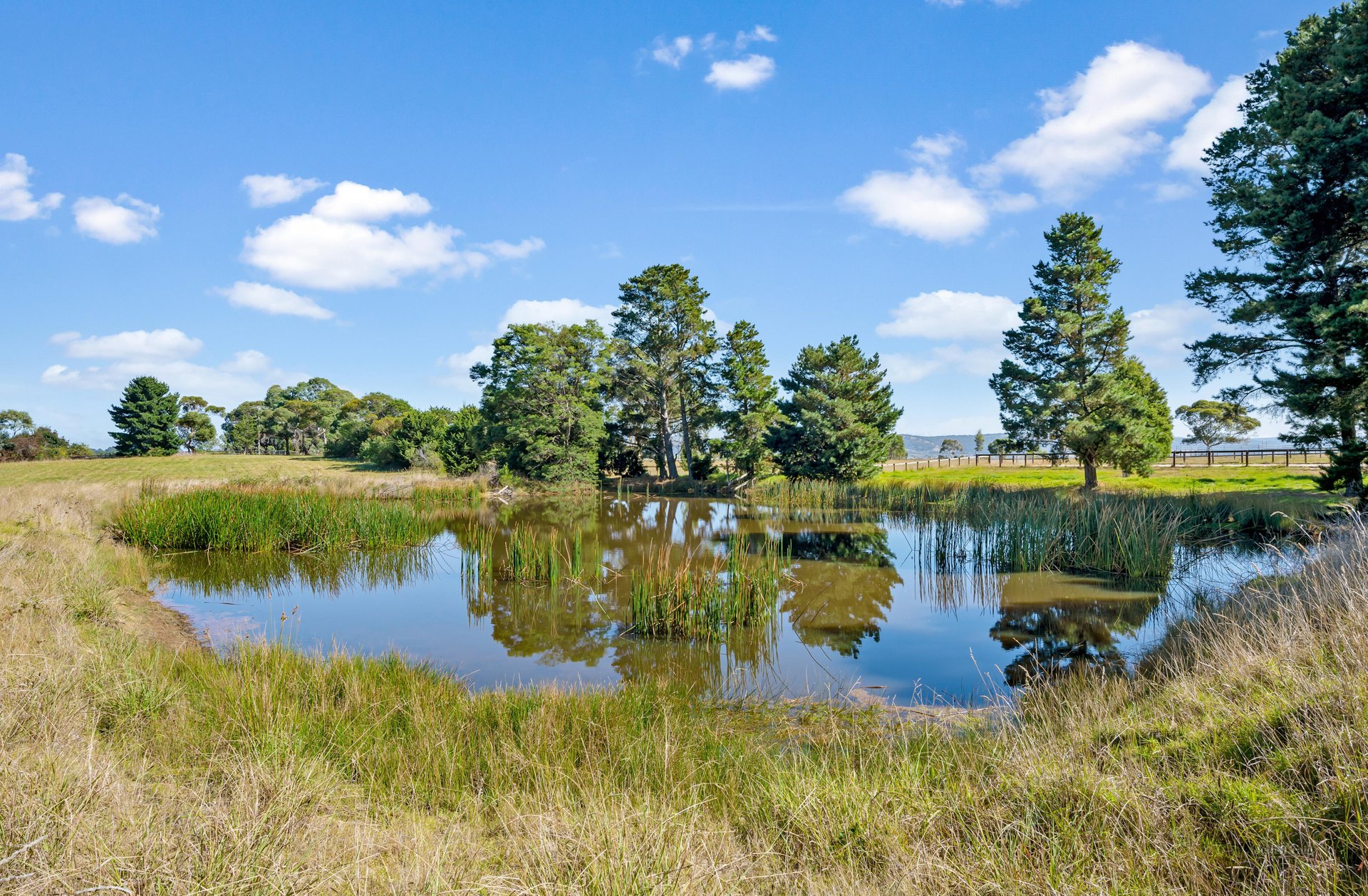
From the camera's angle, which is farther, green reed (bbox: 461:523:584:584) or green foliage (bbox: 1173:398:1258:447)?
green foliage (bbox: 1173:398:1258:447)

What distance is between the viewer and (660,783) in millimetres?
3539

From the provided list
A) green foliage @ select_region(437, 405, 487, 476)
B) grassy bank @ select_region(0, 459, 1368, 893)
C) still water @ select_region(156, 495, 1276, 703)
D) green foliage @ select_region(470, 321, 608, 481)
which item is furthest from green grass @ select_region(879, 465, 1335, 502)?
green foliage @ select_region(437, 405, 487, 476)

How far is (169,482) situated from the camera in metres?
20.8

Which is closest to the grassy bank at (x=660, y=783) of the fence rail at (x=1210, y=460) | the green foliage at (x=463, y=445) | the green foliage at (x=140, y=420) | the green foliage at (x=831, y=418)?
the green foliage at (x=831, y=418)

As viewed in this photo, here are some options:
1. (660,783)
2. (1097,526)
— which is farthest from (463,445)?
(660,783)

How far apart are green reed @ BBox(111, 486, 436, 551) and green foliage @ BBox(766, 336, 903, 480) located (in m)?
15.3

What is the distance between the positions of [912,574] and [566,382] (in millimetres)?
21299

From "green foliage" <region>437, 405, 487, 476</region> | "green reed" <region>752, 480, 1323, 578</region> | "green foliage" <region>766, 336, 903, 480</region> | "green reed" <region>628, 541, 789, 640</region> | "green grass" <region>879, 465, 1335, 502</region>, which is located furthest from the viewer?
"green foliage" <region>437, 405, 487, 476</region>

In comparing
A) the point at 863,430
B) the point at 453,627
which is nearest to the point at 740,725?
the point at 453,627

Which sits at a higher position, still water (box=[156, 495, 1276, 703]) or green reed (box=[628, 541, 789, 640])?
green reed (box=[628, 541, 789, 640])

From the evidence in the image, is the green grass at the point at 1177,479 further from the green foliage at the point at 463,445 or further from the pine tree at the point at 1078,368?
the green foliage at the point at 463,445

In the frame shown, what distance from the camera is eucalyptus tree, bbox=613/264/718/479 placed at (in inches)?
1169

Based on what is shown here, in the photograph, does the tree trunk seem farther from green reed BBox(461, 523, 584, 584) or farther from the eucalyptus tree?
green reed BBox(461, 523, 584, 584)

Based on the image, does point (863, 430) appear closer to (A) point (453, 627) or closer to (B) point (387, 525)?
(B) point (387, 525)
